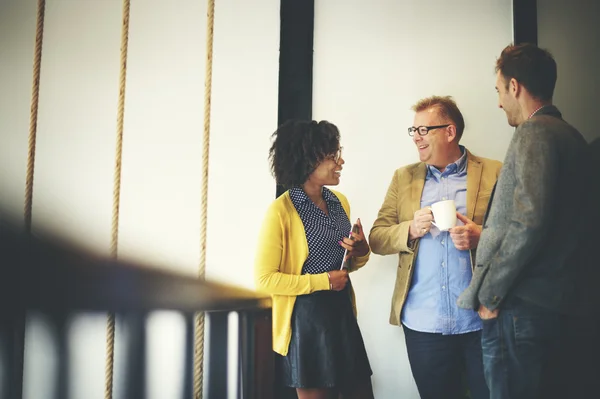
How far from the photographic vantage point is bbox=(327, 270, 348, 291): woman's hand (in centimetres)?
162

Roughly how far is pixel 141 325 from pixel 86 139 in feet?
2.16

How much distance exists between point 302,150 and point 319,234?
342 mm

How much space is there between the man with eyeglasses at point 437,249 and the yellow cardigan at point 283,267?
40cm

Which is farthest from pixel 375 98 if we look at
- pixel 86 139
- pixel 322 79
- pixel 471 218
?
pixel 86 139

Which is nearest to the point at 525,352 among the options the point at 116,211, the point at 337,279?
the point at 337,279

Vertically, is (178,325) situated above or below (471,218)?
below

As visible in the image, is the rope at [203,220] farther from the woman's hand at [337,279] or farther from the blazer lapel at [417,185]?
the blazer lapel at [417,185]

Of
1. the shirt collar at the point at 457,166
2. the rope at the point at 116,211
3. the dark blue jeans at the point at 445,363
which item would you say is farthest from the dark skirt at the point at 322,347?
the shirt collar at the point at 457,166

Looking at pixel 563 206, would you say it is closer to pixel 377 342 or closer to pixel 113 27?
pixel 377 342

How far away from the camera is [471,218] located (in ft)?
5.78

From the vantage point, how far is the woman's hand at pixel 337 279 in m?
1.62

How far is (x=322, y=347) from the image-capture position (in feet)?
5.22

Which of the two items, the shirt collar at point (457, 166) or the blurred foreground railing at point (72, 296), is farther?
the shirt collar at point (457, 166)

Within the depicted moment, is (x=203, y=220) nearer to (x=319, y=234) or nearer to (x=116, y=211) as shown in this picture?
(x=116, y=211)
